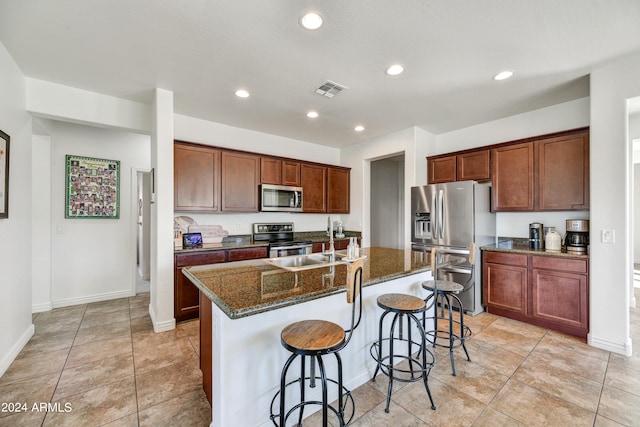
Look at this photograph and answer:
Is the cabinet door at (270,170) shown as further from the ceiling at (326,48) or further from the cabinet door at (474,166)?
the cabinet door at (474,166)

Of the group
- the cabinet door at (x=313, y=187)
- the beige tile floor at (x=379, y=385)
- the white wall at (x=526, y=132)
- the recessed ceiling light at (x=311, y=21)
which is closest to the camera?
the beige tile floor at (x=379, y=385)

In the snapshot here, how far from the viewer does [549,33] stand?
2076 millimetres

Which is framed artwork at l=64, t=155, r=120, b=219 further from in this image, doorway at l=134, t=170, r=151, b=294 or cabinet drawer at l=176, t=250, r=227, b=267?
cabinet drawer at l=176, t=250, r=227, b=267

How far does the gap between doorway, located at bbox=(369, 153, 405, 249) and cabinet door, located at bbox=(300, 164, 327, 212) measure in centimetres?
150

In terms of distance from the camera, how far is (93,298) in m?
3.93

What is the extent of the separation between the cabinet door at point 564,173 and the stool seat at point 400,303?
2448 millimetres

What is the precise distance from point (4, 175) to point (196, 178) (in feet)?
5.43

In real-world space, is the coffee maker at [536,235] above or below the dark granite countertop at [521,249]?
above

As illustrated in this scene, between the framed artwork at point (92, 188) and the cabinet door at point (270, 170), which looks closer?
the framed artwork at point (92, 188)

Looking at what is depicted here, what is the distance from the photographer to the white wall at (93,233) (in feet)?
12.1

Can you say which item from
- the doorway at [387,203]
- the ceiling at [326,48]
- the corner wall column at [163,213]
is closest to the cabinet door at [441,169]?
the ceiling at [326,48]

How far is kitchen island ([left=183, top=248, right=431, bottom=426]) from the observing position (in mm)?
1434

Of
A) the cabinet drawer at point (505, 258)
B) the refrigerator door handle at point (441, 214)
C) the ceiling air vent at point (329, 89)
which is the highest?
the ceiling air vent at point (329, 89)

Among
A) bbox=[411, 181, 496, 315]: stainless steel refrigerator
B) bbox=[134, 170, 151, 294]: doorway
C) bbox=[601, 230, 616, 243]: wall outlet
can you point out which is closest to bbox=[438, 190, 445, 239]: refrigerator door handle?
bbox=[411, 181, 496, 315]: stainless steel refrigerator
